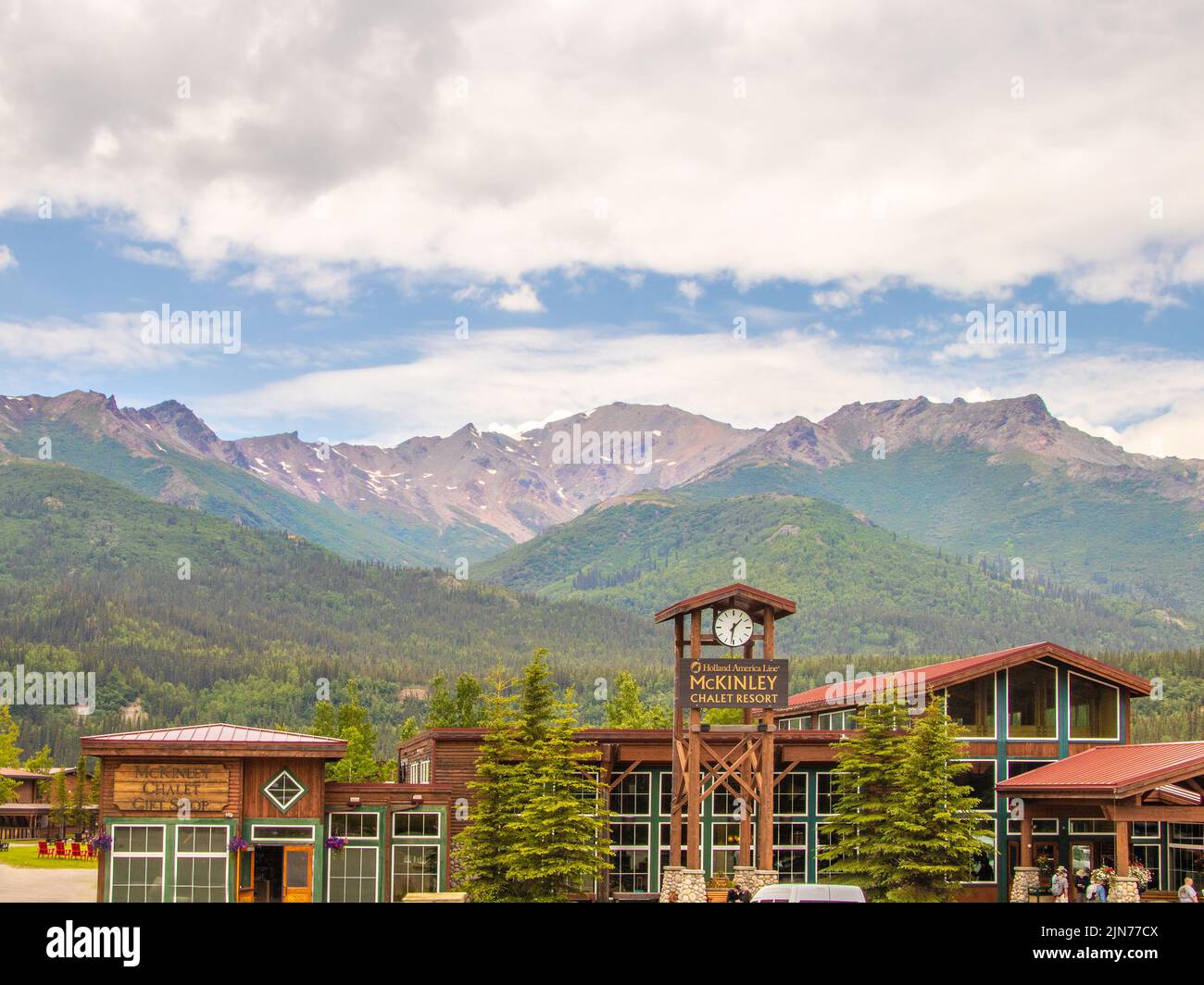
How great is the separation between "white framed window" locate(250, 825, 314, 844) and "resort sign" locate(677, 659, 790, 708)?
529 inches

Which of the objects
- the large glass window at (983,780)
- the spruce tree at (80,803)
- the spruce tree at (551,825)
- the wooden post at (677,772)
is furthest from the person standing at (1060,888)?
the spruce tree at (80,803)

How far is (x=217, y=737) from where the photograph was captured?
160ft

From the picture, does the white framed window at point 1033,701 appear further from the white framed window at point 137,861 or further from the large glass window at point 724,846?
the white framed window at point 137,861

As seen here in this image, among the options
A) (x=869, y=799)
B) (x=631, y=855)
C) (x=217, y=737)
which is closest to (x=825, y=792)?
(x=869, y=799)

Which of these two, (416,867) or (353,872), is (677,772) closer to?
(416,867)

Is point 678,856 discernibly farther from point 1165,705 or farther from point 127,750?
point 1165,705

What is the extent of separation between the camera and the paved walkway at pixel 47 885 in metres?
54.2

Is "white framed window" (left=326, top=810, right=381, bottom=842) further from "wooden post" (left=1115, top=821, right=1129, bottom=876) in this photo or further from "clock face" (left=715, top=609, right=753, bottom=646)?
"wooden post" (left=1115, top=821, right=1129, bottom=876)

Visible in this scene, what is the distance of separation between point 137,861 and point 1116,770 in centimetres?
3220

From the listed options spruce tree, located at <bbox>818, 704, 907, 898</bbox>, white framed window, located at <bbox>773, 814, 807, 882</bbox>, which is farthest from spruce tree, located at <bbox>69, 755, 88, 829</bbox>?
spruce tree, located at <bbox>818, 704, 907, 898</bbox>
